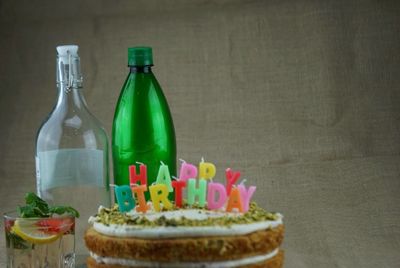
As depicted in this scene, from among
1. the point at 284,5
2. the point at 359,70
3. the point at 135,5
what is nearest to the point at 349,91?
the point at 359,70

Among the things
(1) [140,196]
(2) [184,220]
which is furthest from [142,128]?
(2) [184,220]

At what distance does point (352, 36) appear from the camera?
320 centimetres

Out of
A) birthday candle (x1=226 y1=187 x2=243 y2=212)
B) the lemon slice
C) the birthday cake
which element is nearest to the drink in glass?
the lemon slice

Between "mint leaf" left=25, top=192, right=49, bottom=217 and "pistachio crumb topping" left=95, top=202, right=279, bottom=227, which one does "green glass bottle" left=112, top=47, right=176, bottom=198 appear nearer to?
"mint leaf" left=25, top=192, right=49, bottom=217

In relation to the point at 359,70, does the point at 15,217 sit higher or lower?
lower

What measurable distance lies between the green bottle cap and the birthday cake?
1.42 feet

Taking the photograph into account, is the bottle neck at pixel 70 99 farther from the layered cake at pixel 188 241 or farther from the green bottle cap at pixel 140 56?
the layered cake at pixel 188 241

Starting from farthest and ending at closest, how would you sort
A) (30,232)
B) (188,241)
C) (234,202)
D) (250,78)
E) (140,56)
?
(250,78) → (140,56) → (30,232) → (234,202) → (188,241)

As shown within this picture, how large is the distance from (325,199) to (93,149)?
2.90 feet

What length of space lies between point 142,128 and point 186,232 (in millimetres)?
634

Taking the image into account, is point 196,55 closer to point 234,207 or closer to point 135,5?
point 135,5

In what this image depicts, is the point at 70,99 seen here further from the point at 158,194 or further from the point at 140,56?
the point at 158,194

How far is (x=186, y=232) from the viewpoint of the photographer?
1.71 meters

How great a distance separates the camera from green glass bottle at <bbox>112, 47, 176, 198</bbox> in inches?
90.0
